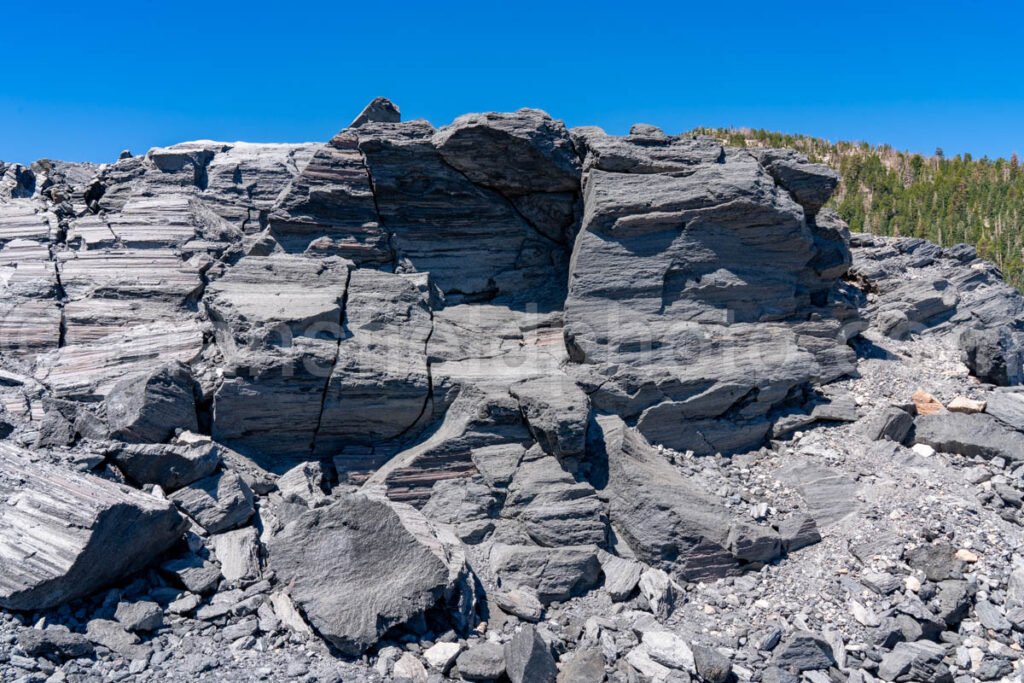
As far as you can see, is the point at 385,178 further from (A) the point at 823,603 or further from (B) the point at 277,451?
(A) the point at 823,603

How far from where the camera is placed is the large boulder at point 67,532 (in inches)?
393

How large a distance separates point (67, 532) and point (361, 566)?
176 inches

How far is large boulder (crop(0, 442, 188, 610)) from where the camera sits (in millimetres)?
9977

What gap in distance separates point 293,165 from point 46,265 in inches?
328

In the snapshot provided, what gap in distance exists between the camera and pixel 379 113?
1992 cm

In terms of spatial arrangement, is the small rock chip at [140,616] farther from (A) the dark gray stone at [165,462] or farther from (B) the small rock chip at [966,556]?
(B) the small rock chip at [966,556]

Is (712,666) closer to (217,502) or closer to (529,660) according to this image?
(529,660)

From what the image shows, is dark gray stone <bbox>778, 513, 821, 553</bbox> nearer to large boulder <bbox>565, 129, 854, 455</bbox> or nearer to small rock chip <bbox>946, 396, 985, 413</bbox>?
large boulder <bbox>565, 129, 854, 455</bbox>

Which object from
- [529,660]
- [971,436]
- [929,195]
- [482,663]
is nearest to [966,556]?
[971,436]

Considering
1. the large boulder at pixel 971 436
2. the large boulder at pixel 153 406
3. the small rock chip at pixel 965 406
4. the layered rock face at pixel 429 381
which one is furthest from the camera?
the small rock chip at pixel 965 406

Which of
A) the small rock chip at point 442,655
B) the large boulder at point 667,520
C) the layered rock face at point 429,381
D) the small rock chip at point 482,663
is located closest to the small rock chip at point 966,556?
the layered rock face at point 429,381

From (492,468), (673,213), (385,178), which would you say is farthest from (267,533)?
(673,213)

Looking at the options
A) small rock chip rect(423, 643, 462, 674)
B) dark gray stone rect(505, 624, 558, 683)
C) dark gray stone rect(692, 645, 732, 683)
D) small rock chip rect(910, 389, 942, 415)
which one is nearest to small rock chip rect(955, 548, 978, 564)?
small rock chip rect(910, 389, 942, 415)

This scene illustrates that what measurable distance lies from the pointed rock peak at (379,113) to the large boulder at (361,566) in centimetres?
1222
